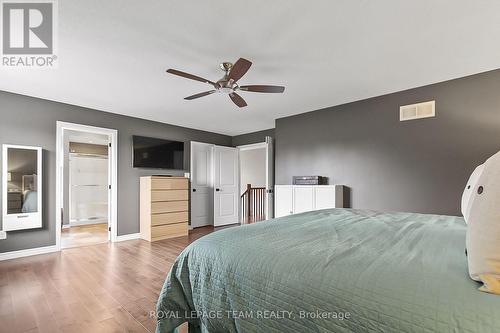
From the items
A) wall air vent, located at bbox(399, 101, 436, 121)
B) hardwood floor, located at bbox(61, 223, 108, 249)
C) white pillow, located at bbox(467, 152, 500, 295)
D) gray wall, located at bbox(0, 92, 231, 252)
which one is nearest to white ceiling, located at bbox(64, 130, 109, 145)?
gray wall, located at bbox(0, 92, 231, 252)

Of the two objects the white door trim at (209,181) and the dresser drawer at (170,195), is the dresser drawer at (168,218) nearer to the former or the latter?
the dresser drawer at (170,195)

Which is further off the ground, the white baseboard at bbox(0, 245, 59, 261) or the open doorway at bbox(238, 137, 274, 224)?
the open doorway at bbox(238, 137, 274, 224)

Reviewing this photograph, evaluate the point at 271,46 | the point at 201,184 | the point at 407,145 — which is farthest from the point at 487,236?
the point at 201,184

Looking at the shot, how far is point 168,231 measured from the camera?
4688 millimetres

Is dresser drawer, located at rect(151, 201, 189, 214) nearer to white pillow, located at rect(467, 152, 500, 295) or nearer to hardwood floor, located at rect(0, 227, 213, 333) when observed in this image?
hardwood floor, located at rect(0, 227, 213, 333)

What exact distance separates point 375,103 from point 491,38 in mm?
1523

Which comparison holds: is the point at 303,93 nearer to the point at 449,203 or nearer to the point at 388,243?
the point at 449,203

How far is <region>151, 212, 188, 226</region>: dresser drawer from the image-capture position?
4508mm

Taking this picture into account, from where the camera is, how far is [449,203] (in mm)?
2994

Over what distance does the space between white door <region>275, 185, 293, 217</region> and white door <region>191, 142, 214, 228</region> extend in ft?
7.05

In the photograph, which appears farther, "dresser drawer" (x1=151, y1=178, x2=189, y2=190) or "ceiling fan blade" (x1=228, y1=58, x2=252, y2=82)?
"dresser drawer" (x1=151, y1=178, x2=189, y2=190)

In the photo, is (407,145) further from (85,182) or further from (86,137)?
(85,182)

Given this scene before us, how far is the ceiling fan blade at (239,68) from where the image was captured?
2055mm

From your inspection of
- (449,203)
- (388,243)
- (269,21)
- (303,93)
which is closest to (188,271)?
(388,243)
